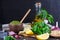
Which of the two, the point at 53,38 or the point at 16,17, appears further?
the point at 16,17

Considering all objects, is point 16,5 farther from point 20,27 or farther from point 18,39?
point 18,39

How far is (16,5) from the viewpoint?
230 cm

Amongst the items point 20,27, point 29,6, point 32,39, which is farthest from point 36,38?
point 29,6

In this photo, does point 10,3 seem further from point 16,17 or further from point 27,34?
point 27,34

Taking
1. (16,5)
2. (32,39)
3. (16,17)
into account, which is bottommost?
(32,39)

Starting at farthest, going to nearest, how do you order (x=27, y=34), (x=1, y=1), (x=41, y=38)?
(x=1, y=1), (x=27, y=34), (x=41, y=38)

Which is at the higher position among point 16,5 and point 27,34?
point 16,5

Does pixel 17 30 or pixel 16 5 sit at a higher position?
pixel 16 5

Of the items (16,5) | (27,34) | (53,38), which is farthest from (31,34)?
(16,5)

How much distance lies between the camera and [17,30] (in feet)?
4.82

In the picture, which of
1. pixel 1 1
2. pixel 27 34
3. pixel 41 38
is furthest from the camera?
pixel 1 1

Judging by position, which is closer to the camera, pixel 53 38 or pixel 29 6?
pixel 53 38

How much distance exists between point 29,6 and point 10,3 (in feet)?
0.75

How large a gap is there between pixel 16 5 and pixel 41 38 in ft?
3.50
